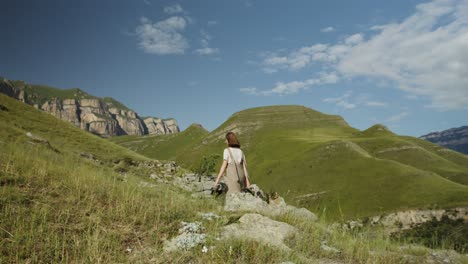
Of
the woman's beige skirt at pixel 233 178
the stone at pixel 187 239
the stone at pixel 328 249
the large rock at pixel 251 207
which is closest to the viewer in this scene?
the stone at pixel 187 239

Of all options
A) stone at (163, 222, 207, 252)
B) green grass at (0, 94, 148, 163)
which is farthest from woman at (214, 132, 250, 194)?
green grass at (0, 94, 148, 163)

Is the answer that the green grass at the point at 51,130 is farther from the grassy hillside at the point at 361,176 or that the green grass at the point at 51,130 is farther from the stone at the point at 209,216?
the grassy hillside at the point at 361,176

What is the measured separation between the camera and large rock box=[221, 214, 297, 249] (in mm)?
5926

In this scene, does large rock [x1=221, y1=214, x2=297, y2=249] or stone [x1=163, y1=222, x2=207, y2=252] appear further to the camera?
large rock [x1=221, y1=214, x2=297, y2=249]

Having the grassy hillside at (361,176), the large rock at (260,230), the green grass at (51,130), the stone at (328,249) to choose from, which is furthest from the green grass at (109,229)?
the grassy hillside at (361,176)

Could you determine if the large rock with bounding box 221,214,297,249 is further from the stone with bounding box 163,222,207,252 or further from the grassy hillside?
the grassy hillside

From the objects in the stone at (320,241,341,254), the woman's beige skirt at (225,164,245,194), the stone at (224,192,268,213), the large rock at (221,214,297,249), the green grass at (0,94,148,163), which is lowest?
the stone at (320,241,341,254)

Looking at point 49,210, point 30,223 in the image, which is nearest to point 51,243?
point 30,223

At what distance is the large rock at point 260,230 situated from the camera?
593cm

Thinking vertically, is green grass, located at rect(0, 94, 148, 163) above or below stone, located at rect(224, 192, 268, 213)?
above

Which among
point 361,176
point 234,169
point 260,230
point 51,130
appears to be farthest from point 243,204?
point 361,176

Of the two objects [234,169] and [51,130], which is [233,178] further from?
[51,130]

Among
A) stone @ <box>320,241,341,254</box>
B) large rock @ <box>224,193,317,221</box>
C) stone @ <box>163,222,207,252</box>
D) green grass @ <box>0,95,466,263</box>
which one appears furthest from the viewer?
large rock @ <box>224,193,317,221</box>

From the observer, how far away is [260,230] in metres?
6.44
